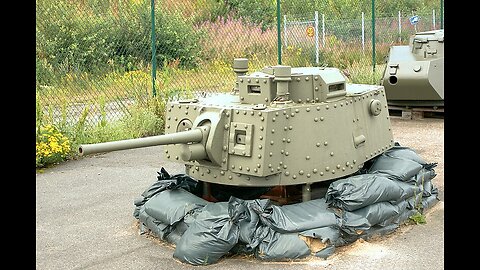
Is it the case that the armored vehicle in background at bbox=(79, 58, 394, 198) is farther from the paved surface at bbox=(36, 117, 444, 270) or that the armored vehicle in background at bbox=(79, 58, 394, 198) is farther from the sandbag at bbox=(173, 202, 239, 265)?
the paved surface at bbox=(36, 117, 444, 270)

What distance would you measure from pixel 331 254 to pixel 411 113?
25.7 ft

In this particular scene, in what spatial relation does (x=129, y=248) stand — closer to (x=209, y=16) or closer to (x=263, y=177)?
(x=263, y=177)

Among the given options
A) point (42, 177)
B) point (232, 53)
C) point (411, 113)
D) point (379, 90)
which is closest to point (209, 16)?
point (232, 53)

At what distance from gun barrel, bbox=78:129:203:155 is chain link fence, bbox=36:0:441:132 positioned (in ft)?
15.5

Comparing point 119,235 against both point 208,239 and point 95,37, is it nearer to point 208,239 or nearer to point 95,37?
point 208,239

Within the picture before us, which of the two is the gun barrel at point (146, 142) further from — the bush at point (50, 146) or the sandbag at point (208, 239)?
the bush at point (50, 146)

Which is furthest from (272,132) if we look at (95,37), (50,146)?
(95,37)

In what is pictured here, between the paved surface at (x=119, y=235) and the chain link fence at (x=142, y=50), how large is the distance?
5.54 ft

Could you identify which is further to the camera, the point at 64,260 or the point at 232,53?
the point at 232,53

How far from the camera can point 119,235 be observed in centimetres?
739

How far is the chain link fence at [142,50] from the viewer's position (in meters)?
12.0

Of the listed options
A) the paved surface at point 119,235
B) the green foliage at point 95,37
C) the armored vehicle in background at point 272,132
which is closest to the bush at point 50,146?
the paved surface at point 119,235

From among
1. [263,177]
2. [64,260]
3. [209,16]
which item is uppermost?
[209,16]

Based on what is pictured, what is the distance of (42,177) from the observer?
9.95m
